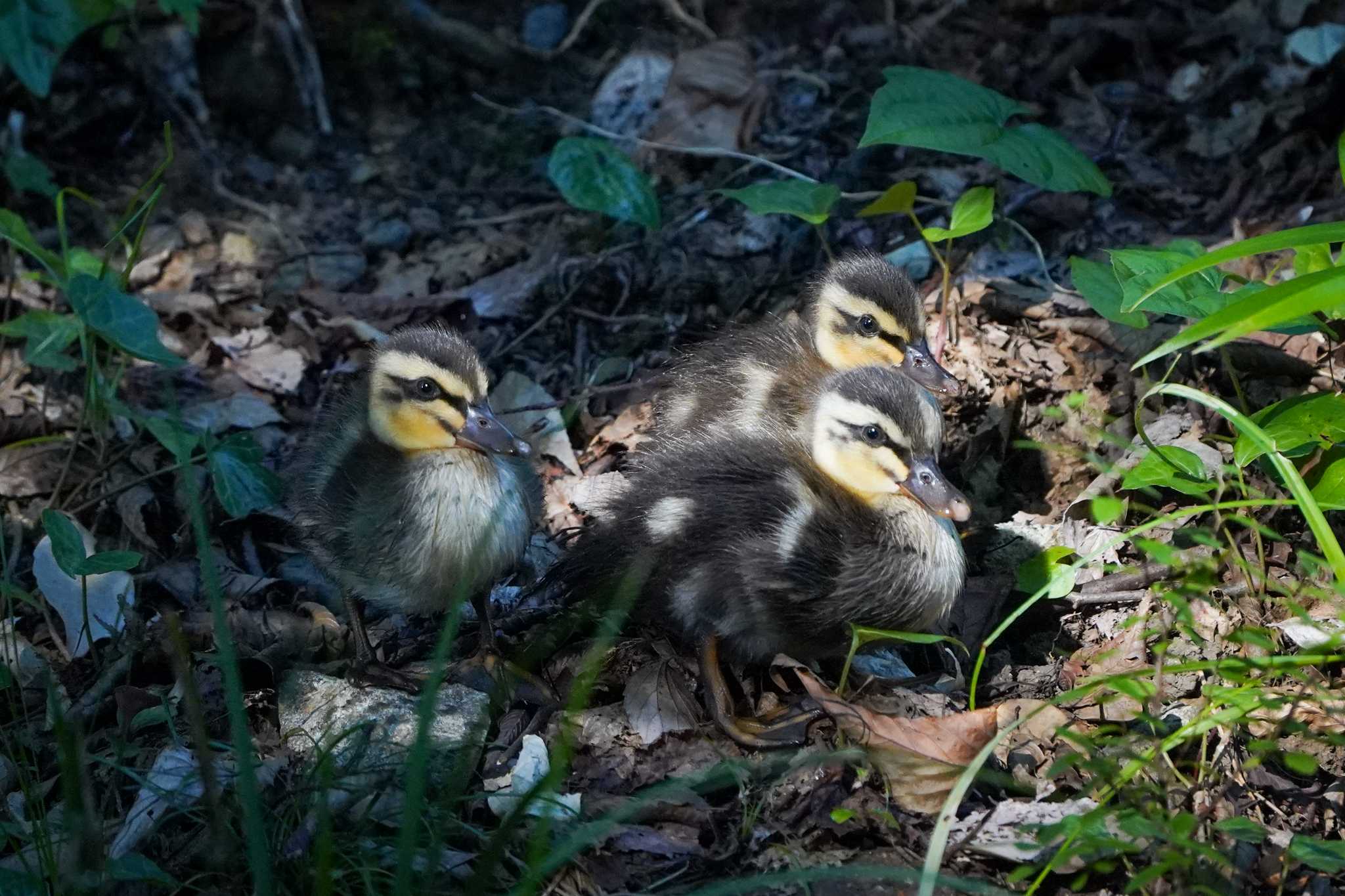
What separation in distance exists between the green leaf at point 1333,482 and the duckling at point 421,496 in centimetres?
197

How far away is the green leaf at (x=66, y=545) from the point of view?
11.4 ft

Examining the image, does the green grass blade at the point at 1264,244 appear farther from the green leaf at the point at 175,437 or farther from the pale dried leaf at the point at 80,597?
the pale dried leaf at the point at 80,597

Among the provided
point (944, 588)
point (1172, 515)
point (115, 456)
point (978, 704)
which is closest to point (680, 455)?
point (944, 588)

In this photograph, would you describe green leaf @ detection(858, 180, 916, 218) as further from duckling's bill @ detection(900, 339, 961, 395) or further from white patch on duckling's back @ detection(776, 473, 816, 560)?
white patch on duckling's back @ detection(776, 473, 816, 560)

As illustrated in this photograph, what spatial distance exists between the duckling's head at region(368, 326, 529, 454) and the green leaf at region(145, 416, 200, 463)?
50 centimetres

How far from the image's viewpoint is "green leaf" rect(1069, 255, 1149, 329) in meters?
3.59

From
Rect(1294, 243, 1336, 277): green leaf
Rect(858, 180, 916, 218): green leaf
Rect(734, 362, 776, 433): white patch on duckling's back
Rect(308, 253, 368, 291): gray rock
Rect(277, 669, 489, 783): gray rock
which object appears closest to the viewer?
Rect(277, 669, 489, 783): gray rock

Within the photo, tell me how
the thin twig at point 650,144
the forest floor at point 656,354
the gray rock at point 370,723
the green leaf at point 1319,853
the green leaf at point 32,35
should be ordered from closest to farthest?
the green leaf at point 1319,853 < the forest floor at point 656,354 < the gray rock at point 370,723 < the green leaf at point 32,35 < the thin twig at point 650,144

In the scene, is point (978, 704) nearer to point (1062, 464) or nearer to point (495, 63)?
point (1062, 464)

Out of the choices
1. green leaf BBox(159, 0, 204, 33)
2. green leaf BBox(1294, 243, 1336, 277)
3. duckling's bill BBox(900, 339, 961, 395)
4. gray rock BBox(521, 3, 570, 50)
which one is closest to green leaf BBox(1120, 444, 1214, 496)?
green leaf BBox(1294, 243, 1336, 277)

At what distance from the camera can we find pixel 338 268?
561 cm

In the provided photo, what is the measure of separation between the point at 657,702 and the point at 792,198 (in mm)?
1796

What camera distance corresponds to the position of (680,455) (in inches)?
144

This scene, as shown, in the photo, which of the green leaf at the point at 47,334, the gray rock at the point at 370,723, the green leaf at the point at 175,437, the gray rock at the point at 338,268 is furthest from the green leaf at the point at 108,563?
the gray rock at the point at 338,268
